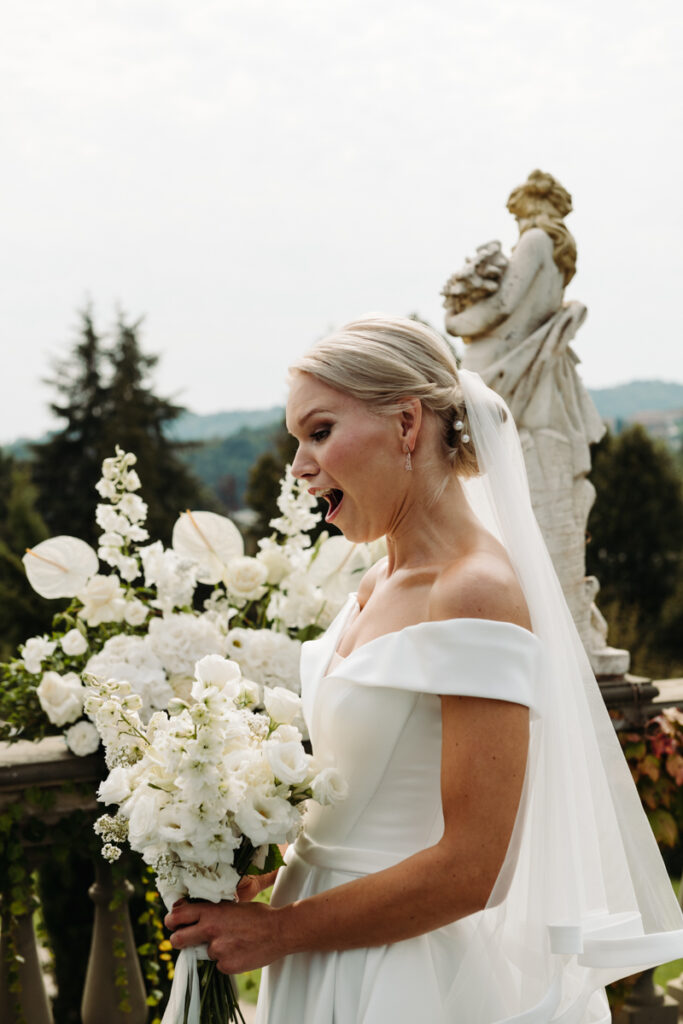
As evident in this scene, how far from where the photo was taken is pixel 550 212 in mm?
4754

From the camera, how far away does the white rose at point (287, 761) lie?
1.77 meters

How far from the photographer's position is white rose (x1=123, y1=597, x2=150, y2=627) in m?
3.31

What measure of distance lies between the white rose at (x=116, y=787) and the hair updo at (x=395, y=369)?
82cm

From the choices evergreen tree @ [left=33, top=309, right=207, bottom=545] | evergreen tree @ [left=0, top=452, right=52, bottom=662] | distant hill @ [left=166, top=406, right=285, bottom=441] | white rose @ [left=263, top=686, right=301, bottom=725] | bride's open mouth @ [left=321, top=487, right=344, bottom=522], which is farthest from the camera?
distant hill @ [left=166, top=406, right=285, bottom=441]

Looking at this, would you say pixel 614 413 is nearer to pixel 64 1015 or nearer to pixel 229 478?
pixel 229 478

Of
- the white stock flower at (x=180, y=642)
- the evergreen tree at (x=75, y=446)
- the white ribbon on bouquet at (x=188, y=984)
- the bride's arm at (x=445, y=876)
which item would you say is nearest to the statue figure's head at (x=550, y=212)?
the white stock flower at (x=180, y=642)

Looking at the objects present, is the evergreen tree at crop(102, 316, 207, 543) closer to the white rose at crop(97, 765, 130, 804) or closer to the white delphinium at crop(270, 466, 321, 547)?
the white delphinium at crop(270, 466, 321, 547)

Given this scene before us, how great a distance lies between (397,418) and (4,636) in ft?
74.8

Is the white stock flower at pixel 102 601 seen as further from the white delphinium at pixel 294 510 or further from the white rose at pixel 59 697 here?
the white delphinium at pixel 294 510

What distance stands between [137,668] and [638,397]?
186 feet

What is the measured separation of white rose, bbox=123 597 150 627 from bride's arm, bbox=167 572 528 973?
5.01 feet

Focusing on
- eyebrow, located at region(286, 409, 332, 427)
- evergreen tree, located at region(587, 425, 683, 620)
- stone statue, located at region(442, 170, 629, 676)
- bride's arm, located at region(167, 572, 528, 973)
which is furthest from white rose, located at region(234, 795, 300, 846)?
evergreen tree, located at region(587, 425, 683, 620)

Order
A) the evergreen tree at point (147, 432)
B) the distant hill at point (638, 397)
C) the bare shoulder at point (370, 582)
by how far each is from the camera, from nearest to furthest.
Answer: the bare shoulder at point (370, 582), the evergreen tree at point (147, 432), the distant hill at point (638, 397)

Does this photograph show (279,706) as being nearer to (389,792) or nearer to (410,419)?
(389,792)
